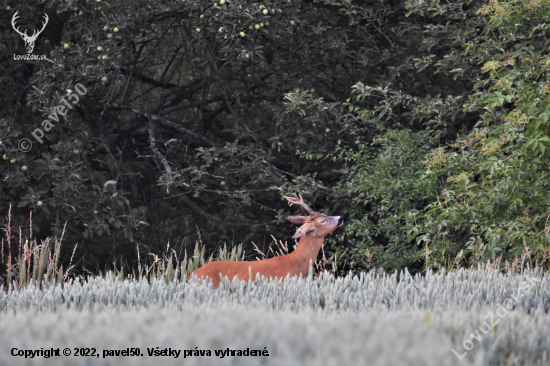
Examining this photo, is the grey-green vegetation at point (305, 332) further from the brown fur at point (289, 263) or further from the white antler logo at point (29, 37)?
the white antler logo at point (29, 37)

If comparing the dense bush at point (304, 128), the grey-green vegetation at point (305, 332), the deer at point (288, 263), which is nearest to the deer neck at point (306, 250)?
the deer at point (288, 263)

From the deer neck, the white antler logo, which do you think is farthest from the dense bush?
the deer neck

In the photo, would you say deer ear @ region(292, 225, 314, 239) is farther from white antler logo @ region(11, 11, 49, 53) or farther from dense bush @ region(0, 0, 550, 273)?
white antler logo @ region(11, 11, 49, 53)

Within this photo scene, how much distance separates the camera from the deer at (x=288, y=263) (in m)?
5.48

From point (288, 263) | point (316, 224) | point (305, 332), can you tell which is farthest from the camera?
point (316, 224)

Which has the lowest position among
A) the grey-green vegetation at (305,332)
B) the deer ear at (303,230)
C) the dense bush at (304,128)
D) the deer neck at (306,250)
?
the grey-green vegetation at (305,332)

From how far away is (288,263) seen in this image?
18.5 ft

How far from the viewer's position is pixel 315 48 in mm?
8531

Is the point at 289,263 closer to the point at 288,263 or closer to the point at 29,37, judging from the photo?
the point at 288,263

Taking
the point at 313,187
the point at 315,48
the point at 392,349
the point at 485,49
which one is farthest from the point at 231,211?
the point at 392,349

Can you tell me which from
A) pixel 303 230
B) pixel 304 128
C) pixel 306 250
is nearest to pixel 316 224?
pixel 303 230

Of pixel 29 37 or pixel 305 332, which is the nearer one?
pixel 305 332

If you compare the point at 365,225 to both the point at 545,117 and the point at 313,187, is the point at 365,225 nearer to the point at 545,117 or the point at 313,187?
the point at 313,187

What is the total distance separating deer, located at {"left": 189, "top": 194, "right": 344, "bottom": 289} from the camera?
5.48 m
